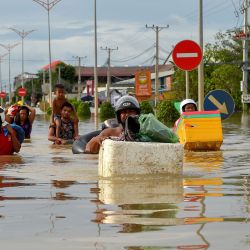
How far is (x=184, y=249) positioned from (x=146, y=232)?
0.66 meters

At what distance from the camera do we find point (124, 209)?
7320 mm

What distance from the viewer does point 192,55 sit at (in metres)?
17.8

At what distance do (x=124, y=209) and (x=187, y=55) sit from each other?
423 inches

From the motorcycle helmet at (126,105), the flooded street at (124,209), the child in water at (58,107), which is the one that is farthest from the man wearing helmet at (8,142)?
the motorcycle helmet at (126,105)

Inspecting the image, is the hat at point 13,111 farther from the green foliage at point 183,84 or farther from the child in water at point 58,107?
the green foliage at point 183,84

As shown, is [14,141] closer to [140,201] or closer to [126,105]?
[126,105]

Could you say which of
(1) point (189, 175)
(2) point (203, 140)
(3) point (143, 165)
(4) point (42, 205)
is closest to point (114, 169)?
(3) point (143, 165)

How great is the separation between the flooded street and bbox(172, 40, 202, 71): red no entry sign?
18.5 feet

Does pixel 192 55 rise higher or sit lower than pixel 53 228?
higher

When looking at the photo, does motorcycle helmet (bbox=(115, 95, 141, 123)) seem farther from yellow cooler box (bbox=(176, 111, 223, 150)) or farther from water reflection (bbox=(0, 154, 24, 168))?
yellow cooler box (bbox=(176, 111, 223, 150))

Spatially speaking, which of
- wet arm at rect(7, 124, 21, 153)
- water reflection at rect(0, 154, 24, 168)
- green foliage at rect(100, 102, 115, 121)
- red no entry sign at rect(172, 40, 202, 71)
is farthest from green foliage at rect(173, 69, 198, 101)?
water reflection at rect(0, 154, 24, 168)

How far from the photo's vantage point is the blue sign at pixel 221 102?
55.6 ft

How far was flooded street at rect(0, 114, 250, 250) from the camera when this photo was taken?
18.9 feet

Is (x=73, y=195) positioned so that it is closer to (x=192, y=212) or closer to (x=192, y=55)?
(x=192, y=212)
